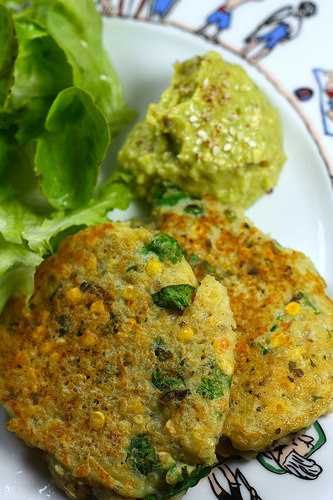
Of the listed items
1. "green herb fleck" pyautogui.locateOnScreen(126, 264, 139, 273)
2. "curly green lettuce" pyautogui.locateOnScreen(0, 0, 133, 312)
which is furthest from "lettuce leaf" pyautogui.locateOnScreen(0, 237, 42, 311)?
"green herb fleck" pyautogui.locateOnScreen(126, 264, 139, 273)

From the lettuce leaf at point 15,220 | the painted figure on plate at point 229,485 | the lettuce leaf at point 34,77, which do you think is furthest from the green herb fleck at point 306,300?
the lettuce leaf at point 34,77

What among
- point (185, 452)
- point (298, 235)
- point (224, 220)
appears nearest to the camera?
point (185, 452)

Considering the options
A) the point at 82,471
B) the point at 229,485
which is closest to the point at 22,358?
the point at 82,471

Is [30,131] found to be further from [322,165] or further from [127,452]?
[127,452]

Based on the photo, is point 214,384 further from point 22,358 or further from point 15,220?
point 15,220

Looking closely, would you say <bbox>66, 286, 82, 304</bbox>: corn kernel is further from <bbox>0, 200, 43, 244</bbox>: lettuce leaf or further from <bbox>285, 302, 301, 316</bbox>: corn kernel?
<bbox>285, 302, 301, 316</bbox>: corn kernel

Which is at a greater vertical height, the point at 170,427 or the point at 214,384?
the point at 214,384

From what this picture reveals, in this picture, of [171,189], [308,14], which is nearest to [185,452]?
[171,189]
